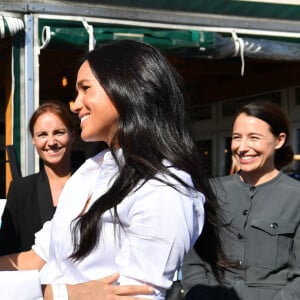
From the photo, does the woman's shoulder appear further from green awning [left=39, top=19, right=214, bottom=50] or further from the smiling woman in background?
green awning [left=39, top=19, right=214, bottom=50]

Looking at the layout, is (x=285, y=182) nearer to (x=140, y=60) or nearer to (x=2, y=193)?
(x=140, y=60)

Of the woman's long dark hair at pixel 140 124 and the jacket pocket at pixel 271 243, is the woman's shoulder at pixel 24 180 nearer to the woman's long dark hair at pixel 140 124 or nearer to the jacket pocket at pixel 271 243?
the jacket pocket at pixel 271 243

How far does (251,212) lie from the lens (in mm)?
2906

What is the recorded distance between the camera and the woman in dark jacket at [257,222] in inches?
110

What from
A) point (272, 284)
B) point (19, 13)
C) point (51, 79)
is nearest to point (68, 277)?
point (272, 284)

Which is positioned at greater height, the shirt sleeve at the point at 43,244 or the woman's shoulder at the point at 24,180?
the woman's shoulder at the point at 24,180

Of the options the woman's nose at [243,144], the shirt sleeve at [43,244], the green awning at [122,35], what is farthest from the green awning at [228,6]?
the shirt sleeve at [43,244]

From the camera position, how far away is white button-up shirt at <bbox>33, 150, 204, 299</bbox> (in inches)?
59.2

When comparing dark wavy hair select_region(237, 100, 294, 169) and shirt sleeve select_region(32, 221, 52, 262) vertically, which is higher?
dark wavy hair select_region(237, 100, 294, 169)

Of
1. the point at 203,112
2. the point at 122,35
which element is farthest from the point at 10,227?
the point at 203,112

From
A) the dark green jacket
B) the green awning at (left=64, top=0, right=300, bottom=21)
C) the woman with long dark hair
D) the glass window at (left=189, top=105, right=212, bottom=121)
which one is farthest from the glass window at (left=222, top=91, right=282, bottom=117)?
the woman with long dark hair

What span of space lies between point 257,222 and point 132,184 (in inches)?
54.6

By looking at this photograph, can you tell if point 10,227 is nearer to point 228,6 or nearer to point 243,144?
point 243,144

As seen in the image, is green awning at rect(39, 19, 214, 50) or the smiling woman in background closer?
the smiling woman in background
